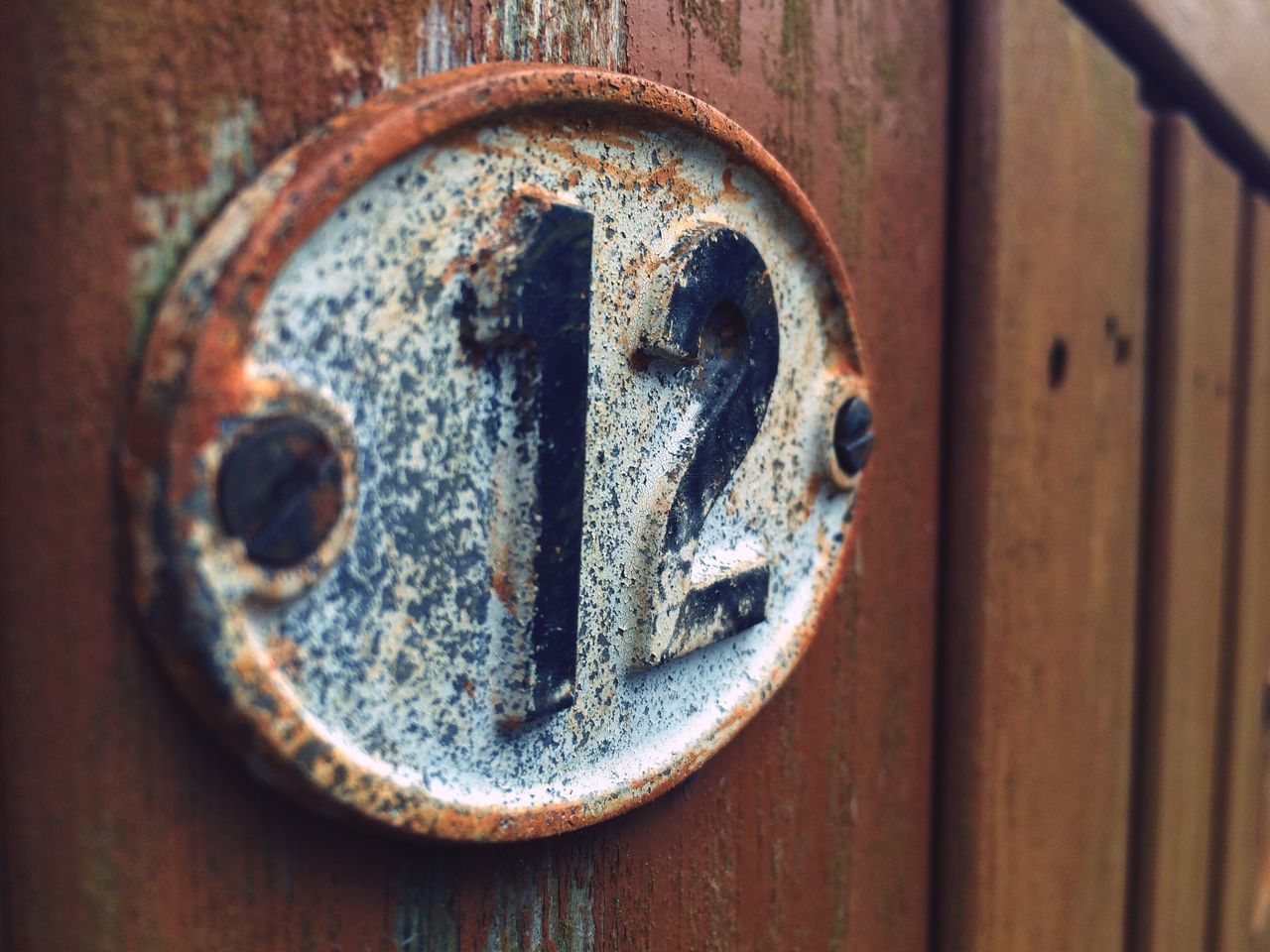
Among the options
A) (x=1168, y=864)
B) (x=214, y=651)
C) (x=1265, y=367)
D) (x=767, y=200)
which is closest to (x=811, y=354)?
(x=767, y=200)

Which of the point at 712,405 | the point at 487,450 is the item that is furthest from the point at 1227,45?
the point at 487,450

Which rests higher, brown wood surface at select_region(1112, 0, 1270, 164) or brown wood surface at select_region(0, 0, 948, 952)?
brown wood surface at select_region(1112, 0, 1270, 164)

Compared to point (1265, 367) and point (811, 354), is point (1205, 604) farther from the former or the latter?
point (811, 354)

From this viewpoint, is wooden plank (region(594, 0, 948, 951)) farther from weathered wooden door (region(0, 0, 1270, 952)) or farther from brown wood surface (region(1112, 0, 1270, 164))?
brown wood surface (region(1112, 0, 1270, 164))

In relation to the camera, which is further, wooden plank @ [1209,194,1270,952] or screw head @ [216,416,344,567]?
wooden plank @ [1209,194,1270,952]

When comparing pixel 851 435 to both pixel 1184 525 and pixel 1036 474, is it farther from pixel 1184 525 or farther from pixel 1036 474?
Result: pixel 1184 525

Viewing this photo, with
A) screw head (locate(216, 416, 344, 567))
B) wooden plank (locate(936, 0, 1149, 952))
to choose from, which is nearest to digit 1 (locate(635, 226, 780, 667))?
screw head (locate(216, 416, 344, 567))

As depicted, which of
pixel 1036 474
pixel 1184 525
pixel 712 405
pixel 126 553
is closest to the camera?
pixel 126 553
